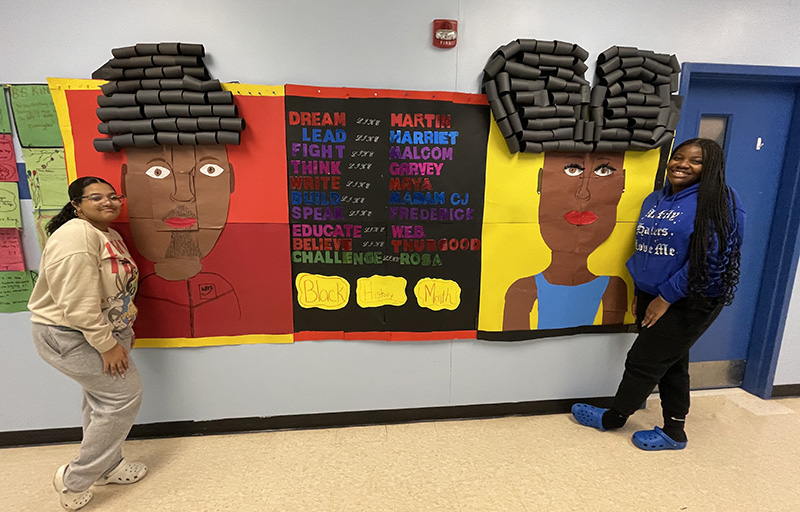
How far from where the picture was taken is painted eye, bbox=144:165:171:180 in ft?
6.20

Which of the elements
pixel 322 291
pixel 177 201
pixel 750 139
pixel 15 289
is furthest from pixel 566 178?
pixel 15 289

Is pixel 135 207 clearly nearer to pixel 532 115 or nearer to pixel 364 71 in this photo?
pixel 364 71

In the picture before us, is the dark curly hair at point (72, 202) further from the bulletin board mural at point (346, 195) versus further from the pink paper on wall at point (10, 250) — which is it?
the pink paper on wall at point (10, 250)

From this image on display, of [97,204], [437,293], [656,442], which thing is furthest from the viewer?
[437,293]

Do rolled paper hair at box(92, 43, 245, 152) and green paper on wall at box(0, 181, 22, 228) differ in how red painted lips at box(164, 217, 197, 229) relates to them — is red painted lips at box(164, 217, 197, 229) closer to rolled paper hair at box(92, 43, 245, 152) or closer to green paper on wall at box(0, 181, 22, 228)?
rolled paper hair at box(92, 43, 245, 152)

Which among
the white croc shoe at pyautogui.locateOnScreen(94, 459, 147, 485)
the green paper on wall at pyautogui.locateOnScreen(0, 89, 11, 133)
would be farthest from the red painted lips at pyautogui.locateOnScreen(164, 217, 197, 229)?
the white croc shoe at pyautogui.locateOnScreen(94, 459, 147, 485)

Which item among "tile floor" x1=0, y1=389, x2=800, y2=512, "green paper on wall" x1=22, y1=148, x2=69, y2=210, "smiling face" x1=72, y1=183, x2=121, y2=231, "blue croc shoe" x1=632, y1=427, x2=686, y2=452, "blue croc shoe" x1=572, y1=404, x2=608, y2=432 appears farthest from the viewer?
"blue croc shoe" x1=572, y1=404, x2=608, y2=432

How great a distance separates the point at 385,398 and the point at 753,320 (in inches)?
102

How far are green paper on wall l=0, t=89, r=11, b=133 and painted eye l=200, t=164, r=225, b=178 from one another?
2.95 feet

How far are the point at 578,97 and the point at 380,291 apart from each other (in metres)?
1.48

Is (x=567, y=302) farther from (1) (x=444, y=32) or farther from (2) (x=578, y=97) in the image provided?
(1) (x=444, y=32)

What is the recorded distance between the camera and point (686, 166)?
1882 mm

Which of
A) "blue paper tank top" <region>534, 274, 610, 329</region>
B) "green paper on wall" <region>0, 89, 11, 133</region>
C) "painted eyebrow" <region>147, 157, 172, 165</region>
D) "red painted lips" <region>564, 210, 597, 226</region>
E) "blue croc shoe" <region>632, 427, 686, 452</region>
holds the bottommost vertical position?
"blue croc shoe" <region>632, 427, 686, 452</region>

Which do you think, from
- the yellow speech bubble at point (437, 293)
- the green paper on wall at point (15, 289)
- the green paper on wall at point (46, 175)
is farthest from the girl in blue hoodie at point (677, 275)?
the green paper on wall at point (15, 289)
